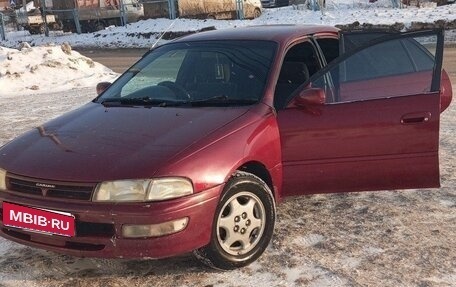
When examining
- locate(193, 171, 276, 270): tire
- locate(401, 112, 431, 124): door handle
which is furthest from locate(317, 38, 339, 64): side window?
locate(193, 171, 276, 270): tire

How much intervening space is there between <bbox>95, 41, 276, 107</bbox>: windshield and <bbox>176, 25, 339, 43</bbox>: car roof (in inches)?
3.4

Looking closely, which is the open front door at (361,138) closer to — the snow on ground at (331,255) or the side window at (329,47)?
the snow on ground at (331,255)

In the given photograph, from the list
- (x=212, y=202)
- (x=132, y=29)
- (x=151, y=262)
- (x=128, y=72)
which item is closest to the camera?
(x=212, y=202)

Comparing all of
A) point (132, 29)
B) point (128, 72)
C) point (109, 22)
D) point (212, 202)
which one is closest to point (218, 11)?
point (132, 29)

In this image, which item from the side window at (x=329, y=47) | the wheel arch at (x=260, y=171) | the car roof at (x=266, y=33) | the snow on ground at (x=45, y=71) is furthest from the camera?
the snow on ground at (x=45, y=71)

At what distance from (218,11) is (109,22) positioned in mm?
7072

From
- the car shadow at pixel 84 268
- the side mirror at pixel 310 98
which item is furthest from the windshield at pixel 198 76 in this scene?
the car shadow at pixel 84 268

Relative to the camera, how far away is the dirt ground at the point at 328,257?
348 cm

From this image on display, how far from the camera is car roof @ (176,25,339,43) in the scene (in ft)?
15.0

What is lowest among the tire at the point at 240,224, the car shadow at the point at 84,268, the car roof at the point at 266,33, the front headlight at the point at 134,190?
the car shadow at the point at 84,268

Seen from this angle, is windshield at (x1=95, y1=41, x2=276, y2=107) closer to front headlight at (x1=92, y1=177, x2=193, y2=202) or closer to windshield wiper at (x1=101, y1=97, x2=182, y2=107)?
windshield wiper at (x1=101, y1=97, x2=182, y2=107)

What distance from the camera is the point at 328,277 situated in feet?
11.3

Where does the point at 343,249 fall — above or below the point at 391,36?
below

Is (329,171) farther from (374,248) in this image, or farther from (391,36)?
(391,36)
